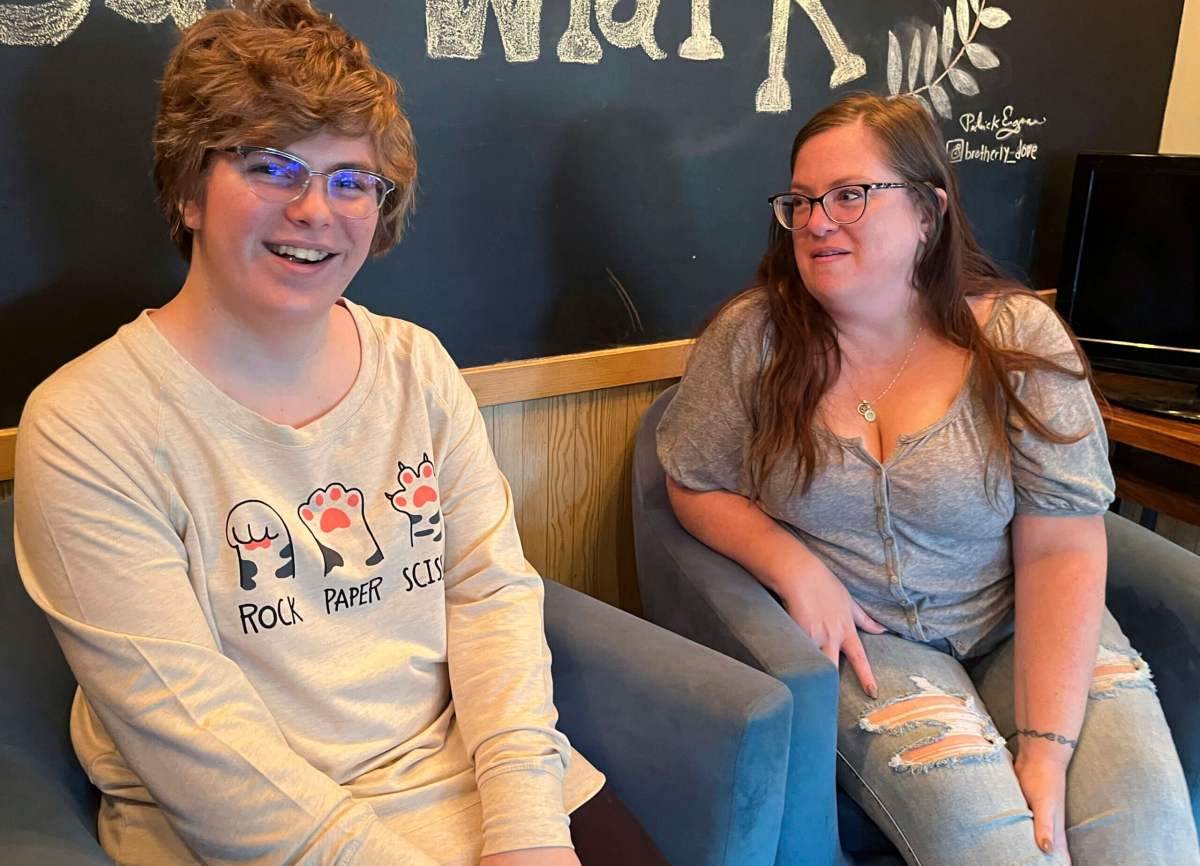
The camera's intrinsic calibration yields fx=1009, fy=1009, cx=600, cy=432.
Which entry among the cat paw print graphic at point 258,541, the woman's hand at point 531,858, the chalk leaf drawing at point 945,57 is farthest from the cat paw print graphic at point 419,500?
the chalk leaf drawing at point 945,57

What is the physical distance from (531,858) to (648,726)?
226mm

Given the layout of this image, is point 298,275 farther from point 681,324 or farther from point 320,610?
point 681,324

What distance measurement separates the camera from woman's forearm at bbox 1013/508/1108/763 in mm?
1365

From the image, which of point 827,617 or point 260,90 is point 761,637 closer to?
point 827,617

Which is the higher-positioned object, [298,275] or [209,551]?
[298,275]

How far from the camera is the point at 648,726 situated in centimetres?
121

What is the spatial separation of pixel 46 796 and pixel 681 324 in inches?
51.1

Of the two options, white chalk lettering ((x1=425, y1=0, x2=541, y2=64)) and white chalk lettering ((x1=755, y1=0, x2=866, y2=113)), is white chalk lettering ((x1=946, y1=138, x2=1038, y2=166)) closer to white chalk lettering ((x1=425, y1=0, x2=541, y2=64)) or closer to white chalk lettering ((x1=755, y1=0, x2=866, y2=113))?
white chalk lettering ((x1=755, y1=0, x2=866, y2=113))

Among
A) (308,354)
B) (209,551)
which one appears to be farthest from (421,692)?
(308,354)

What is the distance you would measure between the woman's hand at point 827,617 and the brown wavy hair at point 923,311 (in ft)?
0.46

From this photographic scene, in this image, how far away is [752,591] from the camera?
1.44m

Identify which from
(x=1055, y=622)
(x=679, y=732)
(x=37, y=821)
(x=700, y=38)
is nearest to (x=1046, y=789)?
(x=1055, y=622)

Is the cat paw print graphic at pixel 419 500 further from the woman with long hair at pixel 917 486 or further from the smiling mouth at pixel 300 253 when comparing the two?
the woman with long hair at pixel 917 486

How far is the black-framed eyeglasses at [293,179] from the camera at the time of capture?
3.20 ft
